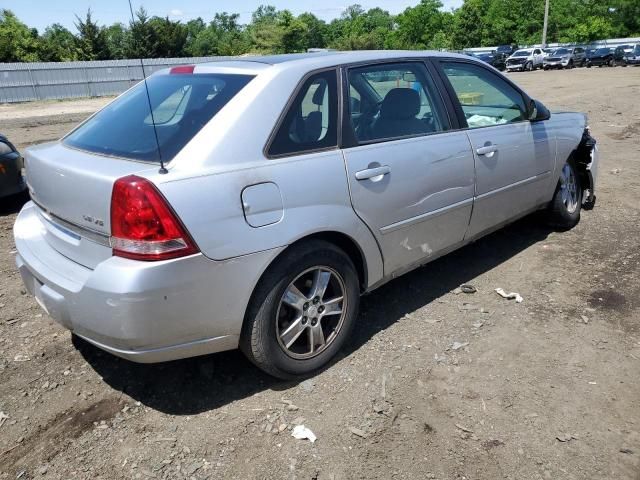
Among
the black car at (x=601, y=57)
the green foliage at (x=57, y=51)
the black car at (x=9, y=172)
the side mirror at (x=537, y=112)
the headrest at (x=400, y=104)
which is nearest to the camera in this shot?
the headrest at (x=400, y=104)

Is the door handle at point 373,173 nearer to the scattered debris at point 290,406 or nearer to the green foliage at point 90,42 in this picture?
→ the scattered debris at point 290,406

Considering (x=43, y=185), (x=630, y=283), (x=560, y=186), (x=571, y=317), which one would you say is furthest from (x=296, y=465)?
(x=560, y=186)

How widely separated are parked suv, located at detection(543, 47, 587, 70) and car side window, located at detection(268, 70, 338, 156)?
46271 millimetres

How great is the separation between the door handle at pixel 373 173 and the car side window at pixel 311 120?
0.22 metres

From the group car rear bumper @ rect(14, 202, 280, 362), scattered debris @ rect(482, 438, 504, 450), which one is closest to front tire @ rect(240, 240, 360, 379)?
car rear bumper @ rect(14, 202, 280, 362)

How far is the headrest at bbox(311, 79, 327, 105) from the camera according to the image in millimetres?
Result: 3167

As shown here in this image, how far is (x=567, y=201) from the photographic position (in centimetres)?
535

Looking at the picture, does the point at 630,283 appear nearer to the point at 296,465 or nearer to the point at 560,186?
the point at 560,186

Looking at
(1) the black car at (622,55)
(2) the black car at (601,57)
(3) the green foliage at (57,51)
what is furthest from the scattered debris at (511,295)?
(3) the green foliage at (57,51)

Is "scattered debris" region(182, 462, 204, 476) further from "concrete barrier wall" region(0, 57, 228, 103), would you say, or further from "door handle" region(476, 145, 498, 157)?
"concrete barrier wall" region(0, 57, 228, 103)

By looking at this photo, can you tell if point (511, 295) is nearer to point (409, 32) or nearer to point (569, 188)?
point (569, 188)

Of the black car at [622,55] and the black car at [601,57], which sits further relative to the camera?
the black car at [601,57]

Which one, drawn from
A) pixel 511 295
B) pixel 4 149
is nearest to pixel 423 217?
pixel 511 295

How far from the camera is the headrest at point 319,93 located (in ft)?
10.4
